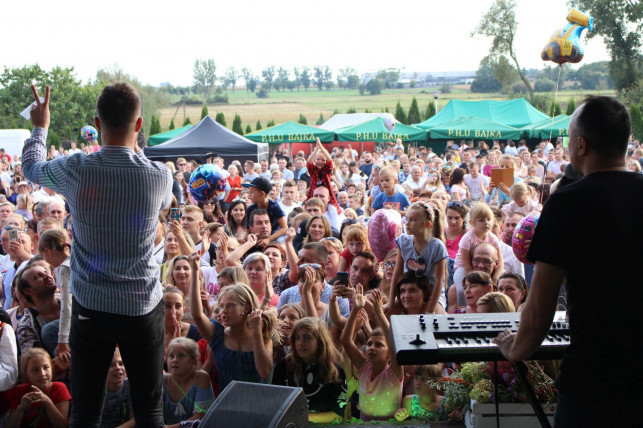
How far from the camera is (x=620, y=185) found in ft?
6.54

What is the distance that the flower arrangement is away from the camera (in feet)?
10.8

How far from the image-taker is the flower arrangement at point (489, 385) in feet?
10.8

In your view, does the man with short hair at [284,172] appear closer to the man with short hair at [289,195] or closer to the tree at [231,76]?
the man with short hair at [289,195]

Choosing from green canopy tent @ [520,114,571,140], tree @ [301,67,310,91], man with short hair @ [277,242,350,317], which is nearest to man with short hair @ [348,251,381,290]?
man with short hair @ [277,242,350,317]

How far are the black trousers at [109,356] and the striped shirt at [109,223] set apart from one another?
55 mm

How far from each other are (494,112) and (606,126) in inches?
1114

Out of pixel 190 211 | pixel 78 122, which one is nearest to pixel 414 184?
pixel 190 211

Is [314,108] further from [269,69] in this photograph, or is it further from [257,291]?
[257,291]

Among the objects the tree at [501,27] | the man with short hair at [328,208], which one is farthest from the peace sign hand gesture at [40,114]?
the tree at [501,27]

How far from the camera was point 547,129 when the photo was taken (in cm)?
2405

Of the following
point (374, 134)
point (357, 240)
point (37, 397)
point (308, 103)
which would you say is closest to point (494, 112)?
point (374, 134)

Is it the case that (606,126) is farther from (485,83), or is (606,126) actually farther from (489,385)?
(485,83)

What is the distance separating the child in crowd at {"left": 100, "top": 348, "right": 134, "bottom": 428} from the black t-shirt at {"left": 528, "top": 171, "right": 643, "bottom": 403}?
9.15ft

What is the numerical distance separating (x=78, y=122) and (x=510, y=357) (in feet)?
165
